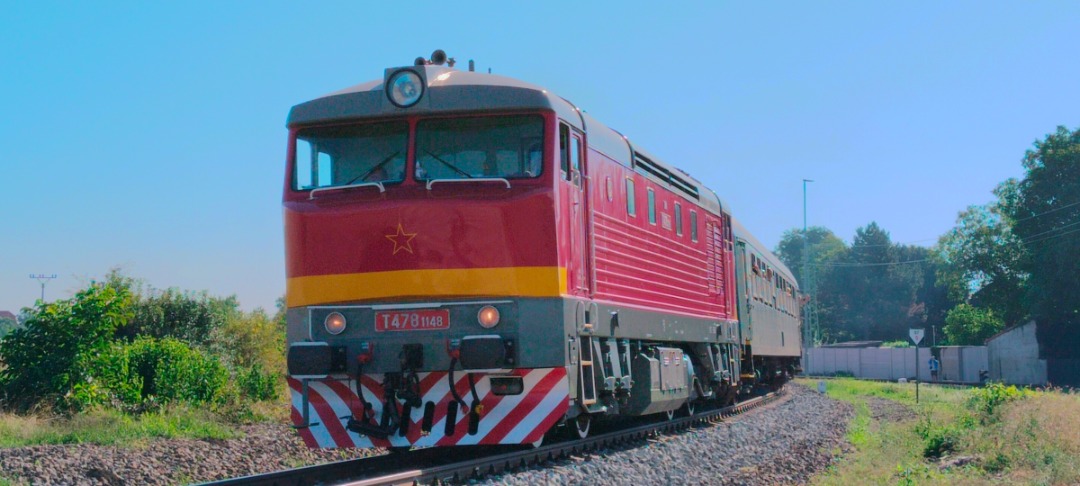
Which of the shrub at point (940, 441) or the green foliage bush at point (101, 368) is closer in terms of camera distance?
the shrub at point (940, 441)

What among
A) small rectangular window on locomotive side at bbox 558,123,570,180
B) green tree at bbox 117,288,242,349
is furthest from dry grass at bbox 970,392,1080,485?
green tree at bbox 117,288,242,349

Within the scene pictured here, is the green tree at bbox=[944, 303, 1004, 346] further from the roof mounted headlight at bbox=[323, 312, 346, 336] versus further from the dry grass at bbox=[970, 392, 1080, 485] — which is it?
the roof mounted headlight at bbox=[323, 312, 346, 336]

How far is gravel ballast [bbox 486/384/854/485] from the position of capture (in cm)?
1025

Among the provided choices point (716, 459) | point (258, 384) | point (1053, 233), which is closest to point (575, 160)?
point (716, 459)

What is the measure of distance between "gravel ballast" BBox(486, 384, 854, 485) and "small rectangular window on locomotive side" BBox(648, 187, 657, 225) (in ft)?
9.86

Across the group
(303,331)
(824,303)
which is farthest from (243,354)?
(824,303)

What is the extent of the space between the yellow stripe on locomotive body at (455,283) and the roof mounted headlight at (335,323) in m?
0.18

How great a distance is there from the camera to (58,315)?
16.9m

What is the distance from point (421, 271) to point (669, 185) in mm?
6337

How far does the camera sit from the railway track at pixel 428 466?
920 cm

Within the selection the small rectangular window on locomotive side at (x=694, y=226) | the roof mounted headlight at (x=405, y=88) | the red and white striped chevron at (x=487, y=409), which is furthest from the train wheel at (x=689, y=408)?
the roof mounted headlight at (x=405, y=88)

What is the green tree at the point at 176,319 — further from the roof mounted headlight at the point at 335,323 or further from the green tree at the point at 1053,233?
the green tree at the point at 1053,233

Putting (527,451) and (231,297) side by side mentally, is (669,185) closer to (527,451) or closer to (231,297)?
(527,451)

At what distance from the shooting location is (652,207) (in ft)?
47.1
